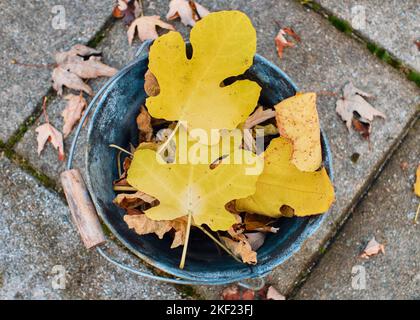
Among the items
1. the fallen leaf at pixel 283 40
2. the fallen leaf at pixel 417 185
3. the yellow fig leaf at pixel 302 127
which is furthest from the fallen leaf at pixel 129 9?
the fallen leaf at pixel 417 185

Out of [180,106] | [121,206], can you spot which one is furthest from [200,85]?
[121,206]

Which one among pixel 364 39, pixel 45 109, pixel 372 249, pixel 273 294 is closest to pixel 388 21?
pixel 364 39

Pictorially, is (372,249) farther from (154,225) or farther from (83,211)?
(83,211)

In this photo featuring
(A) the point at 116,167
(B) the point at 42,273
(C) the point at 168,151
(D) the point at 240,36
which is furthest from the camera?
(B) the point at 42,273

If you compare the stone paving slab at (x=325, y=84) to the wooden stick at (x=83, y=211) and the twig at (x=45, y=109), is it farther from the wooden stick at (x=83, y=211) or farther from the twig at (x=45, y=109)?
the wooden stick at (x=83, y=211)

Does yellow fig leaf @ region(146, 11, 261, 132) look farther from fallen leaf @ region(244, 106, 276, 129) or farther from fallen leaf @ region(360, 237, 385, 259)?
fallen leaf @ region(360, 237, 385, 259)
